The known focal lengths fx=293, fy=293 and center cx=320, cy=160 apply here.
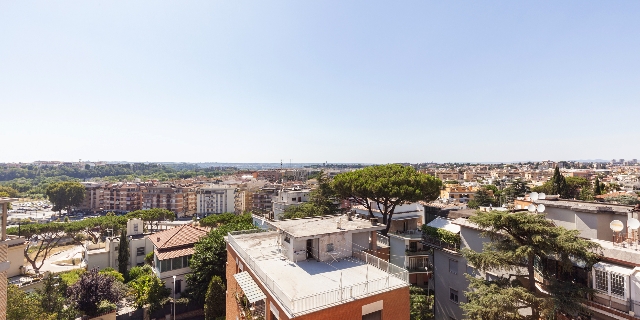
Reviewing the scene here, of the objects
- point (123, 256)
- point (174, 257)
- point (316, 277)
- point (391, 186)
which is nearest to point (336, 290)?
point (316, 277)

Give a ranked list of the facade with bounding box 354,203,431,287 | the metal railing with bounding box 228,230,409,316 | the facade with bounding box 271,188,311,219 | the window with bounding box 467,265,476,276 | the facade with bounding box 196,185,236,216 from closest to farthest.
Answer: the metal railing with bounding box 228,230,409,316, the window with bounding box 467,265,476,276, the facade with bounding box 354,203,431,287, the facade with bounding box 271,188,311,219, the facade with bounding box 196,185,236,216

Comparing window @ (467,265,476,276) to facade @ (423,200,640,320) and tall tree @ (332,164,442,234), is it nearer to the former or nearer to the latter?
facade @ (423,200,640,320)

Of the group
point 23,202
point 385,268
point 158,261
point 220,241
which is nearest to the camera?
point 385,268

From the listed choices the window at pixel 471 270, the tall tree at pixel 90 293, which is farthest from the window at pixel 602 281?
the tall tree at pixel 90 293

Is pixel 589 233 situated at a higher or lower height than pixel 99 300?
higher

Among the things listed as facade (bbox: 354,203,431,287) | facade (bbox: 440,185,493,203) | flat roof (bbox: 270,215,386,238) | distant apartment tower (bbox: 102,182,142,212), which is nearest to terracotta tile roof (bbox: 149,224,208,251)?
flat roof (bbox: 270,215,386,238)

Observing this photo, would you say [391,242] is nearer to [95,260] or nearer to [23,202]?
[95,260]

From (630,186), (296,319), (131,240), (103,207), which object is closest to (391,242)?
(296,319)
